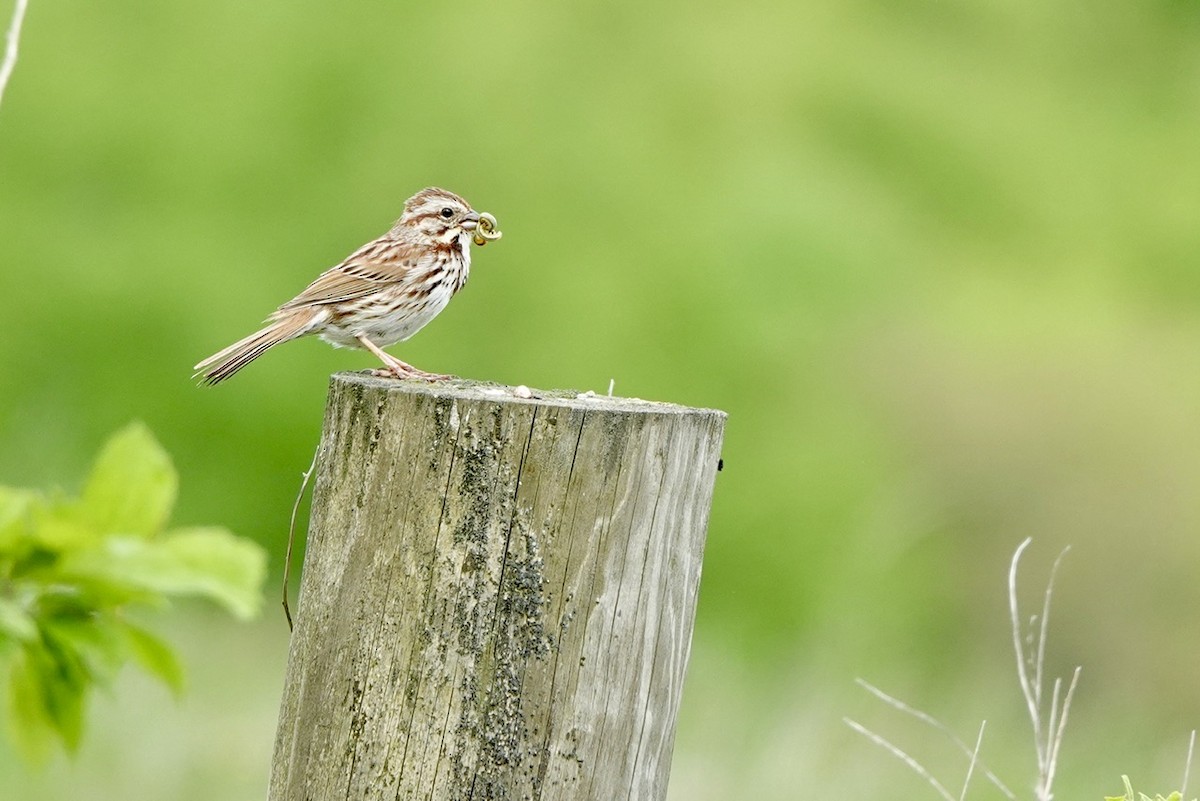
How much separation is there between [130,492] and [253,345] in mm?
3220

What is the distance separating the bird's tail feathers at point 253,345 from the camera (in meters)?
3.80

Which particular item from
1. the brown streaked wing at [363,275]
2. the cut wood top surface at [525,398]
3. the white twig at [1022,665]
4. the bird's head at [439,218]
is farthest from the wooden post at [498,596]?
the bird's head at [439,218]

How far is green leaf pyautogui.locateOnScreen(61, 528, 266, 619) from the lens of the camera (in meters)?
0.80

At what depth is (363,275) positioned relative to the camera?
436 cm

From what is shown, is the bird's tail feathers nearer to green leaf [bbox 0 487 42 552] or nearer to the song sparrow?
the song sparrow

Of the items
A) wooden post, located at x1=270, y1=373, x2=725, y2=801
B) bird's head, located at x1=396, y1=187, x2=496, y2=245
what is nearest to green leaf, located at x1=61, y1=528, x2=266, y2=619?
wooden post, located at x1=270, y1=373, x2=725, y2=801

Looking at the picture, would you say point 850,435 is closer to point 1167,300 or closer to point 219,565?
point 1167,300

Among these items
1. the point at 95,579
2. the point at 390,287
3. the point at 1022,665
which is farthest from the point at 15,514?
the point at 390,287

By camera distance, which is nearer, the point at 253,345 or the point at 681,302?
the point at 253,345

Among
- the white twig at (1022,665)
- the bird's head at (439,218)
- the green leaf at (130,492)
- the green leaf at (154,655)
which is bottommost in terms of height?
the white twig at (1022,665)

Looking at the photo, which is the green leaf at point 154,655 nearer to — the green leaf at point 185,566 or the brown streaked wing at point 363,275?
the green leaf at point 185,566

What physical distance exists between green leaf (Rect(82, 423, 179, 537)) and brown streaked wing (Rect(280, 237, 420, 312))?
3416mm

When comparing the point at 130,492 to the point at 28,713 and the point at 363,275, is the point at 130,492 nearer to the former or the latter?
the point at 28,713

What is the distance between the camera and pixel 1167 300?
44.7 feet
